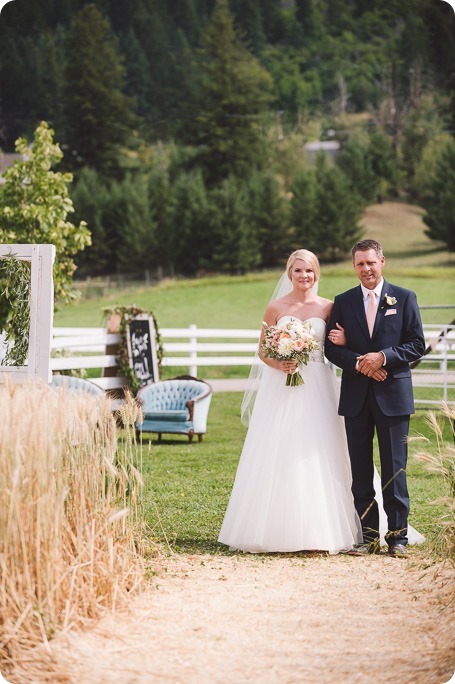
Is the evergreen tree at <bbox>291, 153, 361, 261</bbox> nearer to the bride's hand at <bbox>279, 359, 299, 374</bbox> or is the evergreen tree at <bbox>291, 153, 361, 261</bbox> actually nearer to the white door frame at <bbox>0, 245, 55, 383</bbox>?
the bride's hand at <bbox>279, 359, 299, 374</bbox>

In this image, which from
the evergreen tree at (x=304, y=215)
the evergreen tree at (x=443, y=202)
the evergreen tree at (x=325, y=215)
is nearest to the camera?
the evergreen tree at (x=304, y=215)

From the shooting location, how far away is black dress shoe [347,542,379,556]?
6.47 meters

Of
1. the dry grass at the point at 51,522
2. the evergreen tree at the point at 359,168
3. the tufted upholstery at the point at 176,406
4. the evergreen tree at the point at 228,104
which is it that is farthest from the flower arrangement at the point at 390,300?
the evergreen tree at the point at 359,168

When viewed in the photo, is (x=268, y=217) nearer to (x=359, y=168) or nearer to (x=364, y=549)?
(x=359, y=168)

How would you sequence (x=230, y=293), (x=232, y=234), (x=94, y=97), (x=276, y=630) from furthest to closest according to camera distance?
(x=94, y=97) < (x=232, y=234) < (x=230, y=293) < (x=276, y=630)

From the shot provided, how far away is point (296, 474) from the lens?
6.60 m

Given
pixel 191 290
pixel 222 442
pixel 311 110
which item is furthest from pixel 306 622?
pixel 311 110

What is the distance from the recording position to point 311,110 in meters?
61.5

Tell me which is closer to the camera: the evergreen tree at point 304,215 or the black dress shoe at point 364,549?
the black dress shoe at point 364,549

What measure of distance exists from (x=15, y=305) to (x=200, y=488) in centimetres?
337

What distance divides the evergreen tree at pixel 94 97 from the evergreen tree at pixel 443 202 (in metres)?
14.5

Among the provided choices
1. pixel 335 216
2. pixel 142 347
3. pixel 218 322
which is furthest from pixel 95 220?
pixel 142 347

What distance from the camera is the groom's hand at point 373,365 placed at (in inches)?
247

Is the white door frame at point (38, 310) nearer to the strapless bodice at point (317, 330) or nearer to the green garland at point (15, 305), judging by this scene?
the green garland at point (15, 305)
